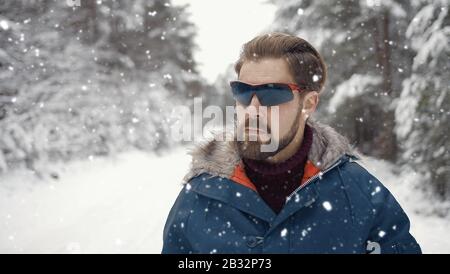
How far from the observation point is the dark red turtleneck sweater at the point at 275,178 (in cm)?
231

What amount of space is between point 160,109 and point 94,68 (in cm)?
472

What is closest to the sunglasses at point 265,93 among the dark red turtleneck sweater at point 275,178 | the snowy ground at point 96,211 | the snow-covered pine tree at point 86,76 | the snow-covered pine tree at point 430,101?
the dark red turtleneck sweater at point 275,178

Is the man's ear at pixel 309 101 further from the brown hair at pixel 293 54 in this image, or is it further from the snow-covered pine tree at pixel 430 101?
the snow-covered pine tree at pixel 430 101

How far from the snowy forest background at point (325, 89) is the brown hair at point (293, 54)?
512 centimetres

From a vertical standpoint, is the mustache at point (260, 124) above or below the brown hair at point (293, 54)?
below

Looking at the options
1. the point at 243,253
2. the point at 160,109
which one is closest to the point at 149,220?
the point at 243,253

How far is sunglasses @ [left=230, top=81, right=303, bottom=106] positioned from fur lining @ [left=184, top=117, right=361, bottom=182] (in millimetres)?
332

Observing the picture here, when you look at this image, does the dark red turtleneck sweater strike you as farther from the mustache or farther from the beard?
the mustache

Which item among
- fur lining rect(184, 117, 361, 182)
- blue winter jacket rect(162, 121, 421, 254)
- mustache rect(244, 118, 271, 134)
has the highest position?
mustache rect(244, 118, 271, 134)

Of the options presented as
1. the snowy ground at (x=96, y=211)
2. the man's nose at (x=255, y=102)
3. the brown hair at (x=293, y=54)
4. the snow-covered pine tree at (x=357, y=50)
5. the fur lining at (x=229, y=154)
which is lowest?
the snowy ground at (x=96, y=211)

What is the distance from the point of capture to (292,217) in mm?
2094

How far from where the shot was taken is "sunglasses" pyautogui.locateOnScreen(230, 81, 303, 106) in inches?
91.1

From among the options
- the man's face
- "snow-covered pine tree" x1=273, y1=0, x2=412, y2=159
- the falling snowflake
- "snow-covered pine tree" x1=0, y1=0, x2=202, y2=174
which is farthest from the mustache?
"snow-covered pine tree" x1=0, y1=0, x2=202, y2=174

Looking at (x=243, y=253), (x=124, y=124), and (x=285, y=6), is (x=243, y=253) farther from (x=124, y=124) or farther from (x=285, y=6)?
(x=124, y=124)
